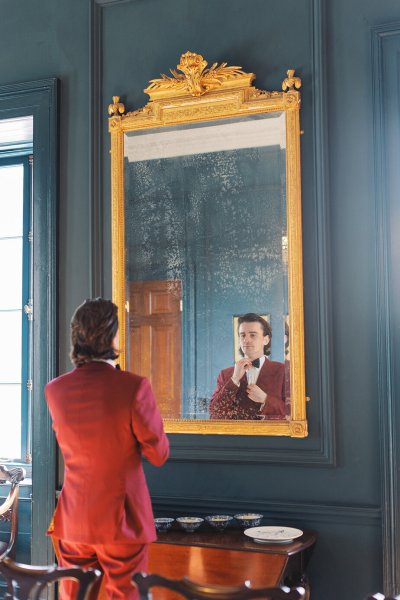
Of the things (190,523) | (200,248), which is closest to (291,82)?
(200,248)

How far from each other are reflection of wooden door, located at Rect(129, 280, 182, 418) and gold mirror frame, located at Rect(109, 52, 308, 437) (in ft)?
0.23

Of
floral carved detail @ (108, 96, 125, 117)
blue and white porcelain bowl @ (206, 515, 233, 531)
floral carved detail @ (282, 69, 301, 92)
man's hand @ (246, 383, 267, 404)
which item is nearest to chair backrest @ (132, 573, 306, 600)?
blue and white porcelain bowl @ (206, 515, 233, 531)

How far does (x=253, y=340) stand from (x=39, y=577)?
6.71ft

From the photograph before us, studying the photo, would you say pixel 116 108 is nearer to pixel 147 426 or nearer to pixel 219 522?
pixel 147 426

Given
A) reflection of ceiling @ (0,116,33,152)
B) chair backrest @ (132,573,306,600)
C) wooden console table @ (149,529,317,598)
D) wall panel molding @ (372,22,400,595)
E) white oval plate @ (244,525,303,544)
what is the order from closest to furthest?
chair backrest @ (132,573,306,600)
wooden console table @ (149,529,317,598)
white oval plate @ (244,525,303,544)
wall panel molding @ (372,22,400,595)
reflection of ceiling @ (0,116,33,152)

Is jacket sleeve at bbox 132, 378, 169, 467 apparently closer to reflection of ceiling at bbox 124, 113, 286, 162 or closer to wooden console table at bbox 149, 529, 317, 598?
wooden console table at bbox 149, 529, 317, 598

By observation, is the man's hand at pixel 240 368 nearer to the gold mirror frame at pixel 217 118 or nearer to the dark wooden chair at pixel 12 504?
the gold mirror frame at pixel 217 118

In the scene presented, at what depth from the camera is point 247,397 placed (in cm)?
414

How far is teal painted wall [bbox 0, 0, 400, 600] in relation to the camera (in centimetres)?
394

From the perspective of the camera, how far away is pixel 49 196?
15.3ft

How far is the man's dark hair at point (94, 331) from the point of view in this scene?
3066 mm

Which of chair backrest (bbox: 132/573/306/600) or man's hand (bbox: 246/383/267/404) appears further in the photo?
man's hand (bbox: 246/383/267/404)

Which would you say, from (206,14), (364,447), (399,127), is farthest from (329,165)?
(364,447)

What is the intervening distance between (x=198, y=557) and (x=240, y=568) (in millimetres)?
211
